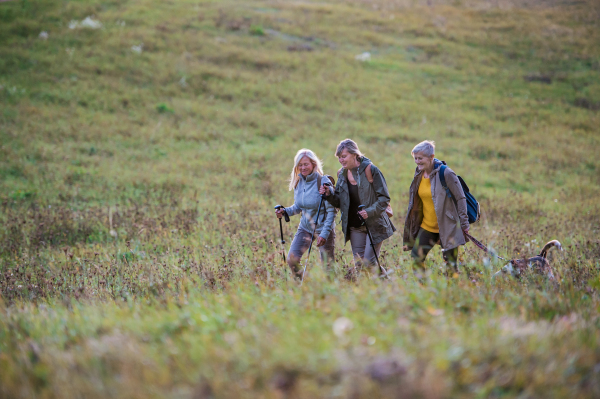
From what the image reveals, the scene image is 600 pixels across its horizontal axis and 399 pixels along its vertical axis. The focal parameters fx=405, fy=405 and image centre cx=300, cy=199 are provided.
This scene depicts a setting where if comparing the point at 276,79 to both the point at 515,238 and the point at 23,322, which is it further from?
the point at 23,322

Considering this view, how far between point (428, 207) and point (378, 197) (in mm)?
738

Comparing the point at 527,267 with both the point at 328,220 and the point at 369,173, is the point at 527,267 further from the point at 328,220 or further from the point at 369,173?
the point at 328,220

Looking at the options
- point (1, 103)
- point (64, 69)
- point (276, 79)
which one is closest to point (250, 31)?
point (276, 79)

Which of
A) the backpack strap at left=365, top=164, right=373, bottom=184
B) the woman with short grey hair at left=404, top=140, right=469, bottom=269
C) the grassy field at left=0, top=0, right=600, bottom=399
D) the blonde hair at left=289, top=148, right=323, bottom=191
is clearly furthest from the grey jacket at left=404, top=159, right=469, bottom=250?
the blonde hair at left=289, top=148, right=323, bottom=191

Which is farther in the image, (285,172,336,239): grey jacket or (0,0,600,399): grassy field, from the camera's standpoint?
(285,172,336,239): grey jacket

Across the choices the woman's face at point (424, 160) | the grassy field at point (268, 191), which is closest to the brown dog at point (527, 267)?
the grassy field at point (268, 191)

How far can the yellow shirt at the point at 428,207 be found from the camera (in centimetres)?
532

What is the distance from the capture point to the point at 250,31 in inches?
1112

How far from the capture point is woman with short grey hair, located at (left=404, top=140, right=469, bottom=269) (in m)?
5.03

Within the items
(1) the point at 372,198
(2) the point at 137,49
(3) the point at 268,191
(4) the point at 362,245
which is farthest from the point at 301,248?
(2) the point at 137,49

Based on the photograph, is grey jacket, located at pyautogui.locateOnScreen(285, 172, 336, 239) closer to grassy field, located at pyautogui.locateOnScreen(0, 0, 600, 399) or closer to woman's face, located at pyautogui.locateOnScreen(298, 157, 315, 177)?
woman's face, located at pyautogui.locateOnScreen(298, 157, 315, 177)

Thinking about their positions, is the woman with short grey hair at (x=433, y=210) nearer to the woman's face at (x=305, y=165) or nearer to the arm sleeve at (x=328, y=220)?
the arm sleeve at (x=328, y=220)

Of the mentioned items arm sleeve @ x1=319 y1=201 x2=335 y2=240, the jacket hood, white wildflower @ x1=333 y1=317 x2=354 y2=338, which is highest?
the jacket hood

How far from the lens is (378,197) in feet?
17.1
